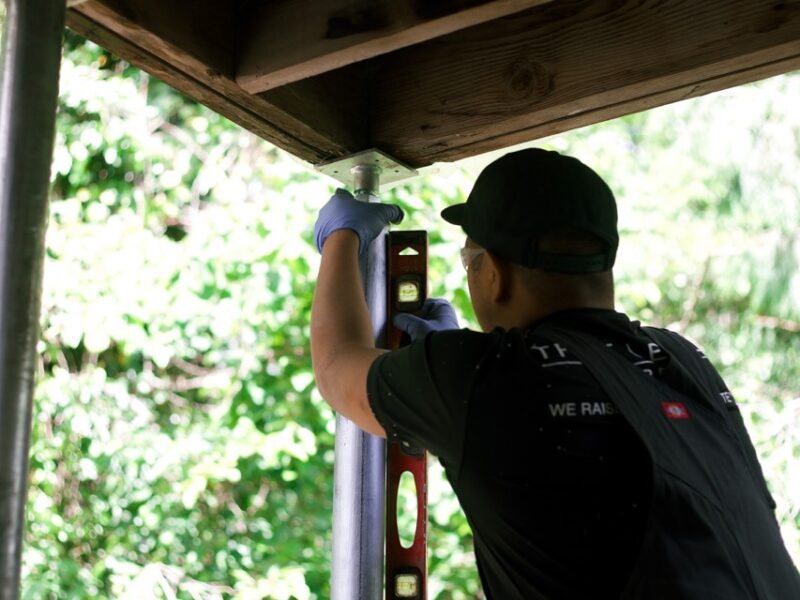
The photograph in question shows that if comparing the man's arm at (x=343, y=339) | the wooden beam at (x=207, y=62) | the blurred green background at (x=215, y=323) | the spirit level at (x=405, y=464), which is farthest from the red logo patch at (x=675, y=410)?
the blurred green background at (x=215, y=323)

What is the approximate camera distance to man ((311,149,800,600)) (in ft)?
4.09

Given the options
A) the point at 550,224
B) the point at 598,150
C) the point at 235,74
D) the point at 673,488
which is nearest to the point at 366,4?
the point at 235,74

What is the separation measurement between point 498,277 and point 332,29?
582mm

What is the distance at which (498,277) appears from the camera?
1542mm

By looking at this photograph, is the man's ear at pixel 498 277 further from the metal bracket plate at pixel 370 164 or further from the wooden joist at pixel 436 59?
the metal bracket plate at pixel 370 164

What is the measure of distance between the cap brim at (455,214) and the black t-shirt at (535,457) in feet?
1.19

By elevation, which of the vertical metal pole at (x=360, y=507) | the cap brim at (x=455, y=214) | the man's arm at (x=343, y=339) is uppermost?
the cap brim at (x=455, y=214)

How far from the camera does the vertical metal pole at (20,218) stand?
105 centimetres

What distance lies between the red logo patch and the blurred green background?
3.14m

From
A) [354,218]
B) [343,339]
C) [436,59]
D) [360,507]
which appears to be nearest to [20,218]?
[343,339]

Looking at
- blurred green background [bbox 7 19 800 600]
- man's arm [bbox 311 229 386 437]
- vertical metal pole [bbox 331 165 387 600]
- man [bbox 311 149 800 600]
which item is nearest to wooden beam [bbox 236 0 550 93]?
man [bbox 311 149 800 600]

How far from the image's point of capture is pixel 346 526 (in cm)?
Answer: 199

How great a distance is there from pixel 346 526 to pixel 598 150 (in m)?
4.38

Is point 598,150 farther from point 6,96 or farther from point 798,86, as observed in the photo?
point 6,96
